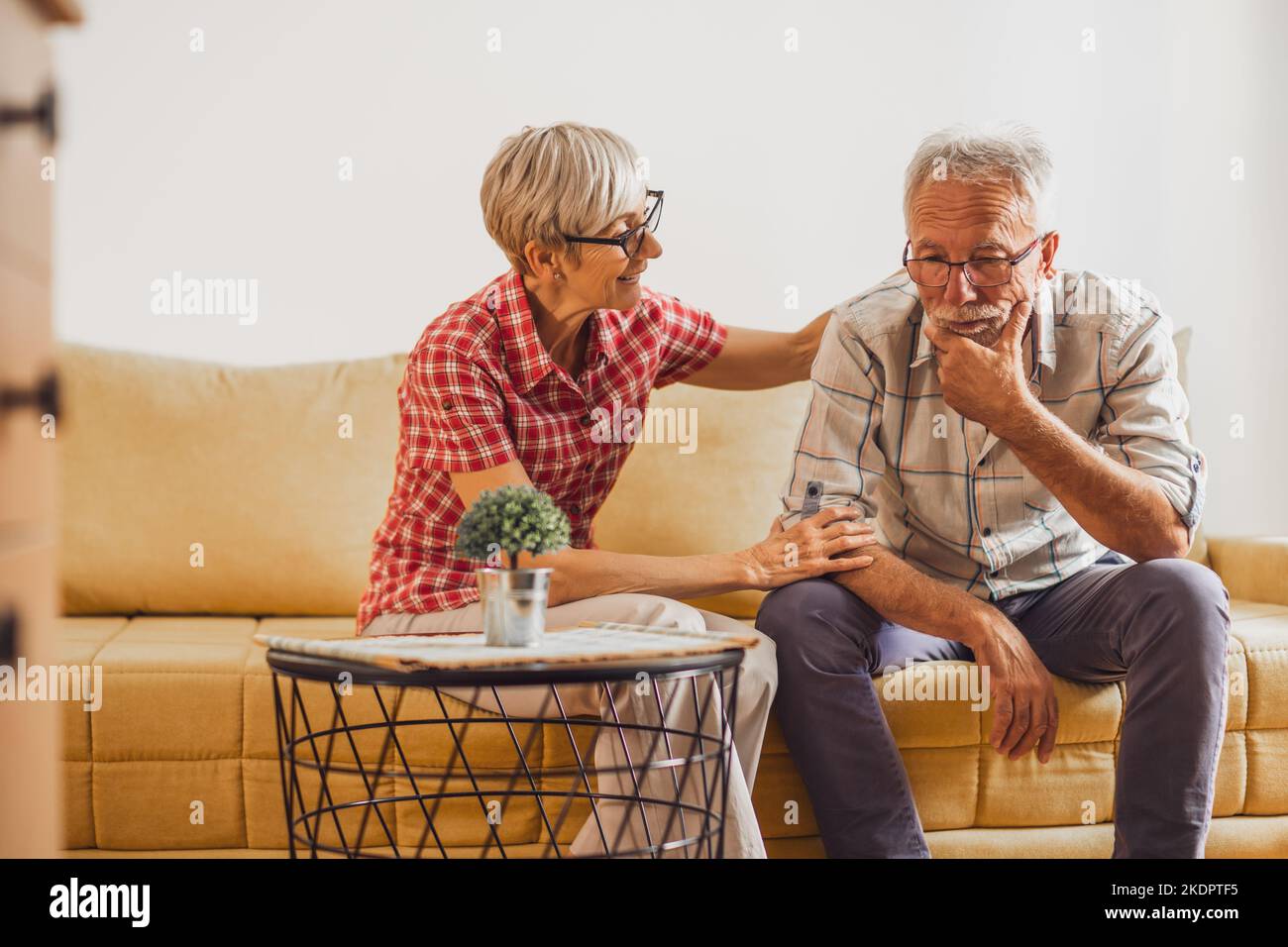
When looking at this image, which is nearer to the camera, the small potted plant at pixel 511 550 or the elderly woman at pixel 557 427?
the small potted plant at pixel 511 550

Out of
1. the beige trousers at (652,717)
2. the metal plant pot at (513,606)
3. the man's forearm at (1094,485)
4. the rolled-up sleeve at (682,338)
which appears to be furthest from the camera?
the rolled-up sleeve at (682,338)

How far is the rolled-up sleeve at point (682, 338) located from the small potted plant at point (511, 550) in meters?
0.74

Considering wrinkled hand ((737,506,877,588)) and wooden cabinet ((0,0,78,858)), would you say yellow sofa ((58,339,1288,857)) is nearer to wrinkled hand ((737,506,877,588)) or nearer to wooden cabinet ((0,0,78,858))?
wrinkled hand ((737,506,877,588))

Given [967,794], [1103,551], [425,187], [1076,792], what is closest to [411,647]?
[967,794]

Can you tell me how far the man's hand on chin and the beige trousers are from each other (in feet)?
1.42

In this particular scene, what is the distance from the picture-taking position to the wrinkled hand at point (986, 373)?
5.34 feet

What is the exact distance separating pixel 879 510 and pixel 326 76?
152 centimetres

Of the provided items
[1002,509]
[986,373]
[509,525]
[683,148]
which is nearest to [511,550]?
[509,525]

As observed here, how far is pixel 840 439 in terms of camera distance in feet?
5.83

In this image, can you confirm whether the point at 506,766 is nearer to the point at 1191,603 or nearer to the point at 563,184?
the point at 563,184

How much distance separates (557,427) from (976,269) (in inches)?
25.7

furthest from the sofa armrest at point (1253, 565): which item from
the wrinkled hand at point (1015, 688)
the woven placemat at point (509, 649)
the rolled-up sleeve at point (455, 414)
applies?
the rolled-up sleeve at point (455, 414)

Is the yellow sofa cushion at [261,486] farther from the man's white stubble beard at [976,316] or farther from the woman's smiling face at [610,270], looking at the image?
the man's white stubble beard at [976,316]
